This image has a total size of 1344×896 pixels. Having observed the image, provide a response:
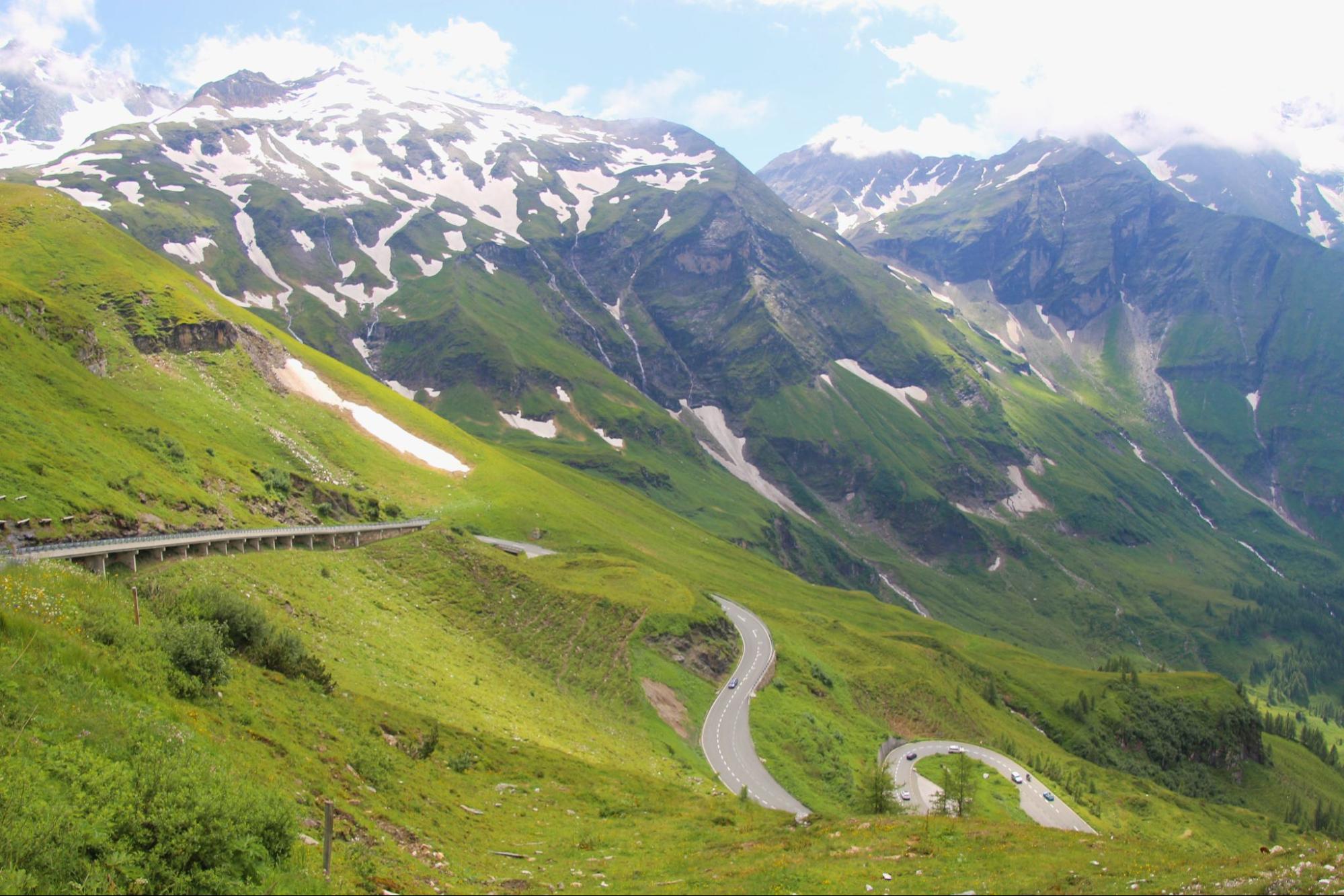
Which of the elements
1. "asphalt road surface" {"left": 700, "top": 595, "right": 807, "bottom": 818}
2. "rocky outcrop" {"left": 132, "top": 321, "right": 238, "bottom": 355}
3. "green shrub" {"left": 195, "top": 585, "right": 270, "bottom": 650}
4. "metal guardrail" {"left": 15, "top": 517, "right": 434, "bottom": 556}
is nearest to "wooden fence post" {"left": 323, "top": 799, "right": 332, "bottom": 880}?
"green shrub" {"left": 195, "top": 585, "right": 270, "bottom": 650}

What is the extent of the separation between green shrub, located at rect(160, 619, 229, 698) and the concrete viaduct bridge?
9.18 metres

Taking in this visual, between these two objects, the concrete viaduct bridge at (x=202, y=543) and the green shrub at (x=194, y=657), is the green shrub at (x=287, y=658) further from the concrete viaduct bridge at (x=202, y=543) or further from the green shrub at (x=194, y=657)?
the concrete viaduct bridge at (x=202, y=543)

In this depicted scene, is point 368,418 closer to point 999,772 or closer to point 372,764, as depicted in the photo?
point 999,772

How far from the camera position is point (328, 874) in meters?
20.0

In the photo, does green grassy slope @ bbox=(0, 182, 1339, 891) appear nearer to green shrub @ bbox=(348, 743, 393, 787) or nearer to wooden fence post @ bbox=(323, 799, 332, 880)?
green shrub @ bbox=(348, 743, 393, 787)

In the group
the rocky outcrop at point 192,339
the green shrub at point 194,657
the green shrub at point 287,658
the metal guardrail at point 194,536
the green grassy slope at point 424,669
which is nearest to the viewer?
the green grassy slope at point 424,669

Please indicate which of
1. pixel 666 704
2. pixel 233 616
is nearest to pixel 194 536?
pixel 233 616

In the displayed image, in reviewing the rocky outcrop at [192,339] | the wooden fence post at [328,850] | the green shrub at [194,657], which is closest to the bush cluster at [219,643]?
the green shrub at [194,657]

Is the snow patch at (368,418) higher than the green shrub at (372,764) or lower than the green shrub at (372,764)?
higher

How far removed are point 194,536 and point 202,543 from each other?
1.38 meters

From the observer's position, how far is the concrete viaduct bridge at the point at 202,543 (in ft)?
146

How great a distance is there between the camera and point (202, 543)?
54344 millimetres

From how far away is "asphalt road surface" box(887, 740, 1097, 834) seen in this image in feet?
236

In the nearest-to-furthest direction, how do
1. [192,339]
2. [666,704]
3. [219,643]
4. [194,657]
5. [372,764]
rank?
[194,657], [219,643], [372,764], [666,704], [192,339]
